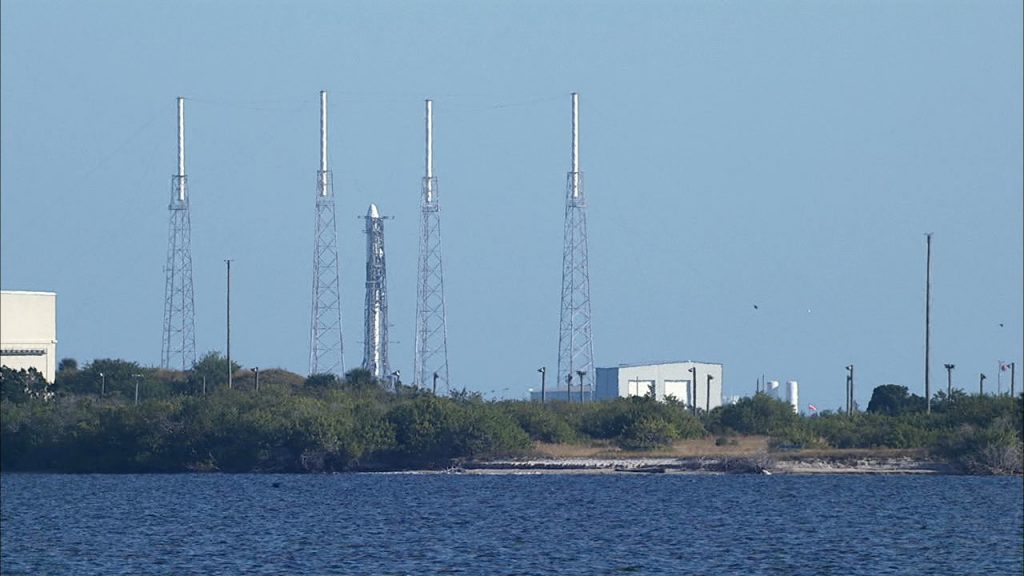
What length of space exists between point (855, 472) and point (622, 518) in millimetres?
25971

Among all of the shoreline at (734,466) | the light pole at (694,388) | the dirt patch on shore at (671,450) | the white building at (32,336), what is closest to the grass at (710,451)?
the dirt patch on shore at (671,450)

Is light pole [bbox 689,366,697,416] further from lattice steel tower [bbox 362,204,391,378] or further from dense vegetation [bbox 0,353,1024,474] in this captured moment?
lattice steel tower [bbox 362,204,391,378]

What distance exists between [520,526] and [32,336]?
51.2 metres

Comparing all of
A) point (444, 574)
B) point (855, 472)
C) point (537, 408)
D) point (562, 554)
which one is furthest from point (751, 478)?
point (444, 574)

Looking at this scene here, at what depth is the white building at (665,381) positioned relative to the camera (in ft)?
356

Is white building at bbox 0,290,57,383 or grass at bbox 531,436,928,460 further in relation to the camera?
white building at bbox 0,290,57,383

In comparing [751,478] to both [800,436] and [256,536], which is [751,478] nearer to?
[800,436]

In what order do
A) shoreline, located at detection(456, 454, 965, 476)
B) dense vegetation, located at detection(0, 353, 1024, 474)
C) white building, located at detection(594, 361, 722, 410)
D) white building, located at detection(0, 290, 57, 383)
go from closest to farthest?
shoreline, located at detection(456, 454, 965, 476) < dense vegetation, located at detection(0, 353, 1024, 474) < white building, located at detection(0, 290, 57, 383) < white building, located at detection(594, 361, 722, 410)

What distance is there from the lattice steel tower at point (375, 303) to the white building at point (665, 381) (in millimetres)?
15432

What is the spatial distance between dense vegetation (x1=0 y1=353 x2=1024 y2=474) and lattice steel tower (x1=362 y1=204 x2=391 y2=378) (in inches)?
305

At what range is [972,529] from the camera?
175 feet

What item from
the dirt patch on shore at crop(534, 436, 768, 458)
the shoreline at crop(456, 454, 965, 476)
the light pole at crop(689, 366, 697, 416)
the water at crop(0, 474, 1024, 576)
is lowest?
the water at crop(0, 474, 1024, 576)

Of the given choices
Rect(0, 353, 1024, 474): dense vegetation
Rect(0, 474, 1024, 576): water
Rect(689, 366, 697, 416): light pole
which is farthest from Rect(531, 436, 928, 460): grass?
Rect(689, 366, 697, 416): light pole

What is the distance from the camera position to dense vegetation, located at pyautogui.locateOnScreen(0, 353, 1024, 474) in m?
82.2
